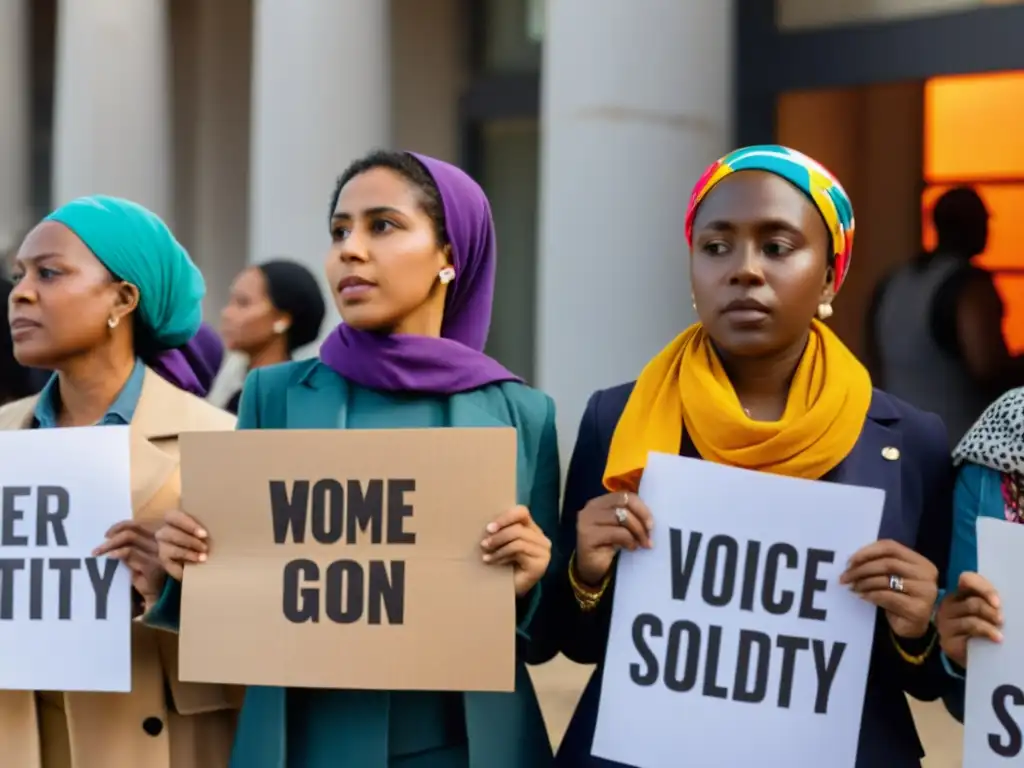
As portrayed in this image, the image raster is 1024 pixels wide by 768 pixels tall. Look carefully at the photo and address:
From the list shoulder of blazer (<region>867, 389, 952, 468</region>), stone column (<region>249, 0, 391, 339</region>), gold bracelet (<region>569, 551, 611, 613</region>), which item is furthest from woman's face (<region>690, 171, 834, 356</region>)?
stone column (<region>249, 0, 391, 339</region>)

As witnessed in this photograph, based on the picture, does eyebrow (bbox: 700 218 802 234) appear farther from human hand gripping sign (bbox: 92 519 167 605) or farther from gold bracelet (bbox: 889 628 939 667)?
human hand gripping sign (bbox: 92 519 167 605)

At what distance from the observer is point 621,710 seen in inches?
101

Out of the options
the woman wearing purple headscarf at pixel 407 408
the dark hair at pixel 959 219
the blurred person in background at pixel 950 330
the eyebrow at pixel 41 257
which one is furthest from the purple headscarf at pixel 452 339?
the dark hair at pixel 959 219

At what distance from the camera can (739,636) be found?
2.53 meters

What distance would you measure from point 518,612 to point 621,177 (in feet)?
19.7

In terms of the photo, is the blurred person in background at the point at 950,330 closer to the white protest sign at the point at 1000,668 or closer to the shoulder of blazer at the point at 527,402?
the shoulder of blazer at the point at 527,402

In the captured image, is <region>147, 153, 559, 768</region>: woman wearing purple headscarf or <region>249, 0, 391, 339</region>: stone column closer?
<region>147, 153, 559, 768</region>: woman wearing purple headscarf

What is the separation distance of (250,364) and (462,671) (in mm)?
3627

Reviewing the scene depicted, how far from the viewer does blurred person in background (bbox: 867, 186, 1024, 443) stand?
24.9 ft

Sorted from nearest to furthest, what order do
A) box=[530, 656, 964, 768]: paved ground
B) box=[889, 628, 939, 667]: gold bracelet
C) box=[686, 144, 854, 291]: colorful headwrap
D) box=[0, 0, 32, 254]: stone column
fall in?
1. box=[889, 628, 939, 667]: gold bracelet
2. box=[686, 144, 854, 291]: colorful headwrap
3. box=[530, 656, 964, 768]: paved ground
4. box=[0, 0, 32, 254]: stone column

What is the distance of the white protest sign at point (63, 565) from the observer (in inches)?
113

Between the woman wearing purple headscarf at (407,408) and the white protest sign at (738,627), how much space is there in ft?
0.75

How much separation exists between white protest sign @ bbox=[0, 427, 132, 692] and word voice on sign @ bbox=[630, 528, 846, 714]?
3.57ft

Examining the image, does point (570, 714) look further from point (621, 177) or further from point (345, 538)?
point (621, 177)
